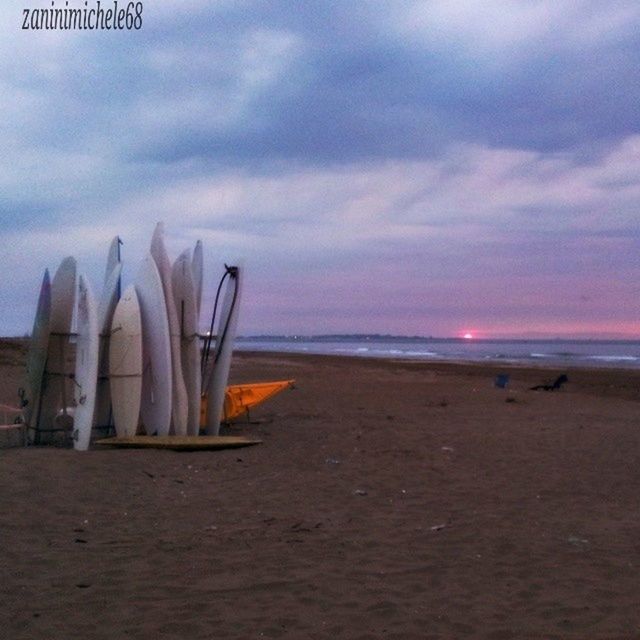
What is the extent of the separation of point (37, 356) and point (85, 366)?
985 millimetres

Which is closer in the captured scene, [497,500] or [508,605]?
[508,605]

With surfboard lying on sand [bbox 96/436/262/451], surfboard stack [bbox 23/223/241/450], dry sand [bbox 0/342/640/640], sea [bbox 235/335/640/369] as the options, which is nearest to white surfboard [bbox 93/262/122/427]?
surfboard stack [bbox 23/223/241/450]

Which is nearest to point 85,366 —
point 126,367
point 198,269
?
point 126,367

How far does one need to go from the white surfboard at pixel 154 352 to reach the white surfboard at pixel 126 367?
0.83 ft

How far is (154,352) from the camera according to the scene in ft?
36.8

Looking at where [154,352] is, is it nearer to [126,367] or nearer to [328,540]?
[126,367]

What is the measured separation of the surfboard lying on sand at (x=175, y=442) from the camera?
10.3 m

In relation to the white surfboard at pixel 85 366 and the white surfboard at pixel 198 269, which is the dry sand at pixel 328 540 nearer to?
the white surfboard at pixel 85 366

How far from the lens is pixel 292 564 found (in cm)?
576

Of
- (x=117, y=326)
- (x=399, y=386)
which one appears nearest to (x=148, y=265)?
(x=117, y=326)

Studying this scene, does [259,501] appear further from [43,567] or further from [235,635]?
[235,635]

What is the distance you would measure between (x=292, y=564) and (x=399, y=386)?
18510 mm

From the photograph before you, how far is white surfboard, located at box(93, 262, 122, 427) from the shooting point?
11.5 meters

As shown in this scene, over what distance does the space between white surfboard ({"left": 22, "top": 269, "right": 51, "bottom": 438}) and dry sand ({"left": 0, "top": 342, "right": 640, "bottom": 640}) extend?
1282 mm
